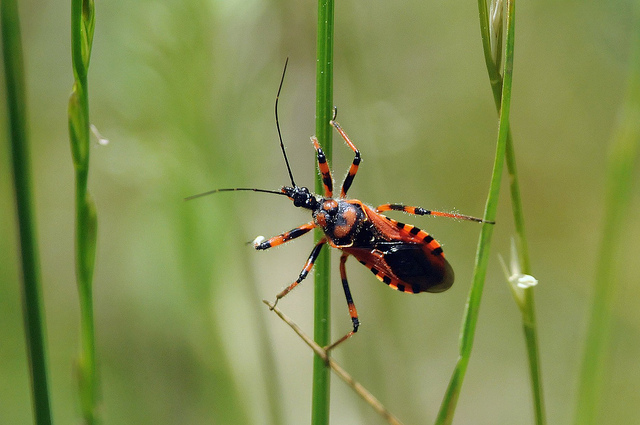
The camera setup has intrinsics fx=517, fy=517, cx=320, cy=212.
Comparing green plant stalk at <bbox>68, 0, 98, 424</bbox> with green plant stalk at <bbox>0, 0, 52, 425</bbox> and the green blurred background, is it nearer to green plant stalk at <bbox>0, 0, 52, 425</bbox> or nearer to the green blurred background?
green plant stalk at <bbox>0, 0, 52, 425</bbox>

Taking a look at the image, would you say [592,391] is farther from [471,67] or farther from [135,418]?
[471,67]

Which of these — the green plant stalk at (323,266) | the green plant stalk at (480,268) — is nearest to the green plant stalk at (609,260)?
the green plant stalk at (480,268)

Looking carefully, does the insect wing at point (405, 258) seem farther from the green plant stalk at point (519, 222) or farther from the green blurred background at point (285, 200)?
the green plant stalk at point (519, 222)

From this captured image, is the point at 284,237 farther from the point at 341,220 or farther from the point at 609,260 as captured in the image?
the point at 609,260

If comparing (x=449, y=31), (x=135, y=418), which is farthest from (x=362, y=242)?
(x=449, y=31)

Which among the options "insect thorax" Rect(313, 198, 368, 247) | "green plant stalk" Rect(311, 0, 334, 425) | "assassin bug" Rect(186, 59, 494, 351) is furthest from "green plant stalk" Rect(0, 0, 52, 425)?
"insect thorax" Rect(313, 198, 368, 247)
